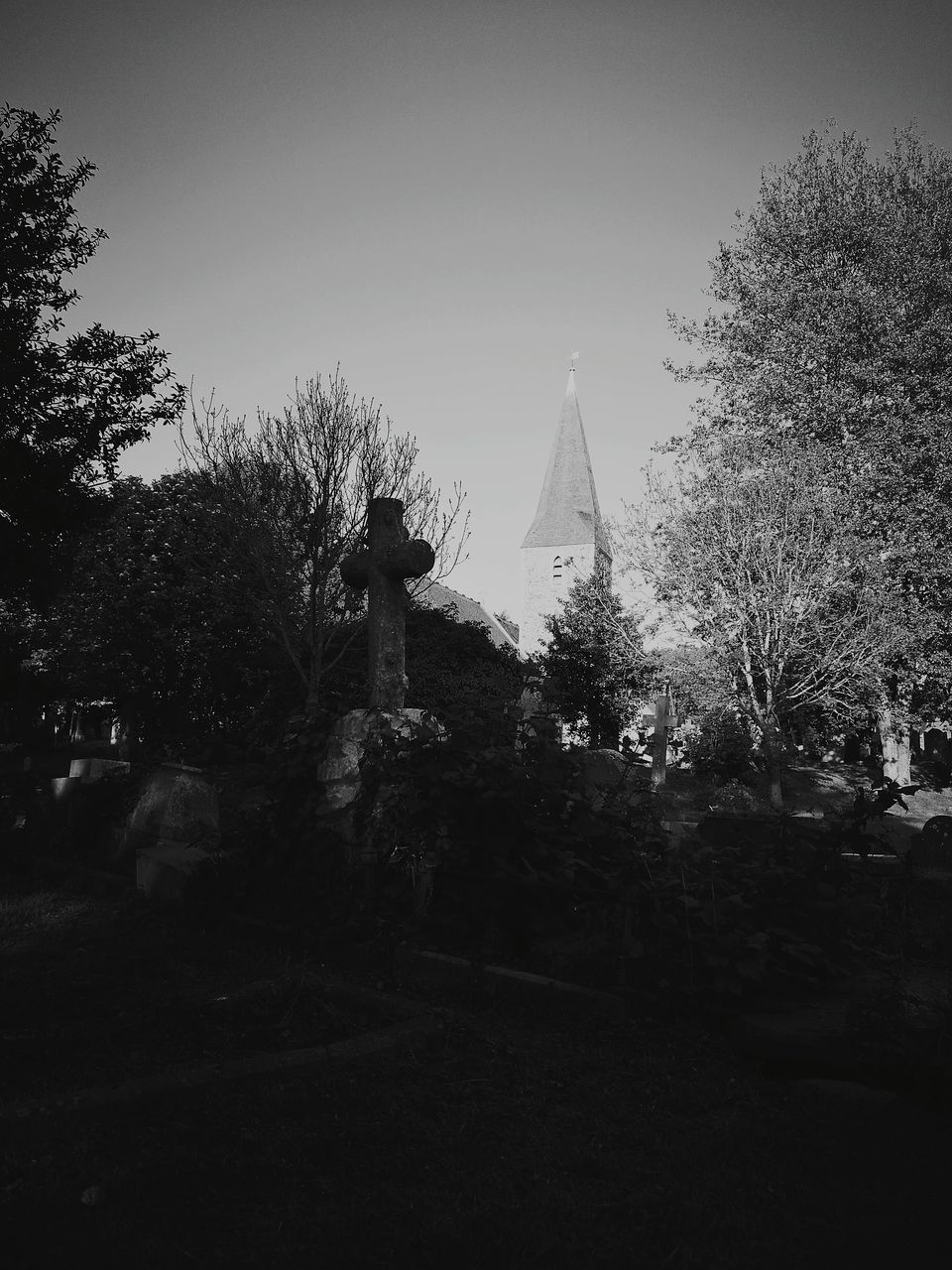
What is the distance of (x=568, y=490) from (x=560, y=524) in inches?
82.8

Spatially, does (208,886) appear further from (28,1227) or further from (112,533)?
(112,533)

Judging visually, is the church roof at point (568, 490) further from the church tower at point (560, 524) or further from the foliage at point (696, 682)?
the foliage at point (696, 682)

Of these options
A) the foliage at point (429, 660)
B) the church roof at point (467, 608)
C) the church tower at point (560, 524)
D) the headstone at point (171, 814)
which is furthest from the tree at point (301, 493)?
the church tower at point (560, 524)

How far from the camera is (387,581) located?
5.89 meters

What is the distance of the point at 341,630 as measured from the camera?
60.3 feet

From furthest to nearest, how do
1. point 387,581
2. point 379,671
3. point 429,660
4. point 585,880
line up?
1. point 429,660
2. point 387,581
3. point 379,671
4. point 585,880

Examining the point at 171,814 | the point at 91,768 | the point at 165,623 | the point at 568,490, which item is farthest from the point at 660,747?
the point at 568,490

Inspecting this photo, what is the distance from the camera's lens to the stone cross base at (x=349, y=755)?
4734 millimetres

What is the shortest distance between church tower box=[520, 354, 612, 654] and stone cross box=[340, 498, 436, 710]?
41734 mm

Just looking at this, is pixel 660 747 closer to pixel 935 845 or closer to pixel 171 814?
pixel 935 845

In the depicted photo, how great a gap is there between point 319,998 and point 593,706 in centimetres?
2222

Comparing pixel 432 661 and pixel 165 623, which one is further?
pixel 165 623

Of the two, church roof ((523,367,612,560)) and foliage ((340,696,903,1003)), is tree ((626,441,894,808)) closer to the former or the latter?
foliage ((340,696,903,1003))

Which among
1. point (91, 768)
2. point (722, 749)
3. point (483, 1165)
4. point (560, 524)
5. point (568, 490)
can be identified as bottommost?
point (483, 1165)
